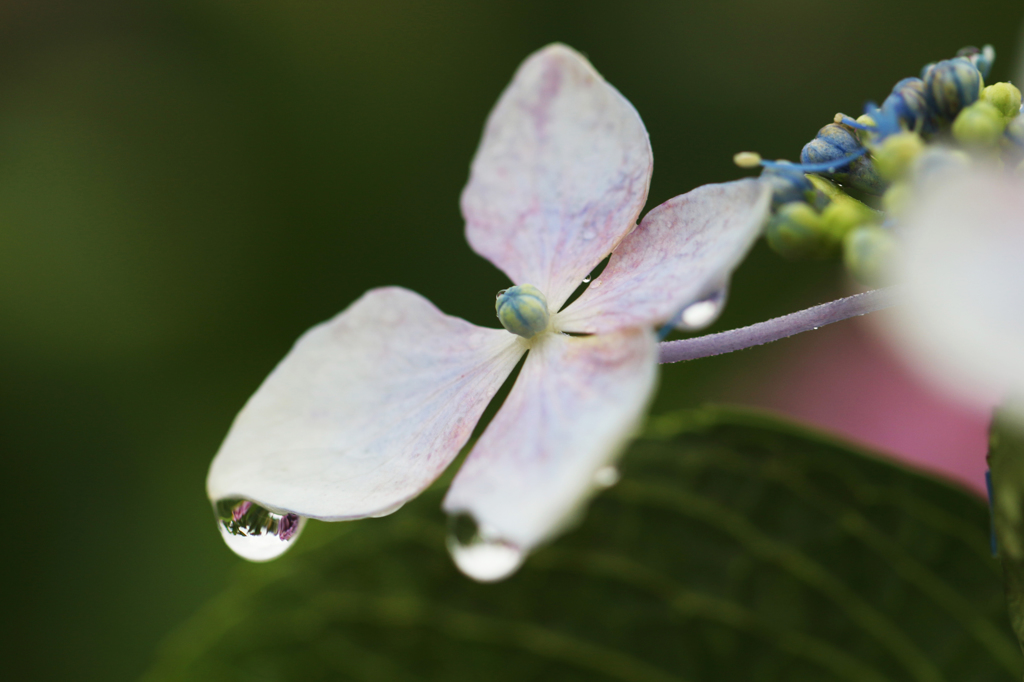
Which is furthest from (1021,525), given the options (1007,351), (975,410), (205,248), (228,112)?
Result: (228,112)

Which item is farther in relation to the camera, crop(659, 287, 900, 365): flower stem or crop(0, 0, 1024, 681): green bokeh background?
crop(0, 0, 1024, 681): green bokeh background

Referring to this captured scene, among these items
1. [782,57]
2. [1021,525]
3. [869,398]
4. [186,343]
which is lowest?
[869,398]

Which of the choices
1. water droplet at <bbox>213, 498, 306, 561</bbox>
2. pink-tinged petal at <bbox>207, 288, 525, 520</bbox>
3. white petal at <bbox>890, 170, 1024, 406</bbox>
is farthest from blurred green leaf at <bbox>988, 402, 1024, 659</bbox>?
water droplet at <bbox>213, 498, 306, 561</bbox>

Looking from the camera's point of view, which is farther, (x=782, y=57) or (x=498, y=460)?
(x=782, y=57)

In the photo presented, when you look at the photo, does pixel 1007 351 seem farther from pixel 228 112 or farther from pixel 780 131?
pixel 228 112

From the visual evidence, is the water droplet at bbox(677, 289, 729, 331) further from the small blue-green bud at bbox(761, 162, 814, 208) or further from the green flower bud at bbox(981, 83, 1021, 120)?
the green flower bud at bbox(981, 83, 1021, 120)

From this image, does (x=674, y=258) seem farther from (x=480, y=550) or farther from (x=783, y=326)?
(x=480, y=550)
